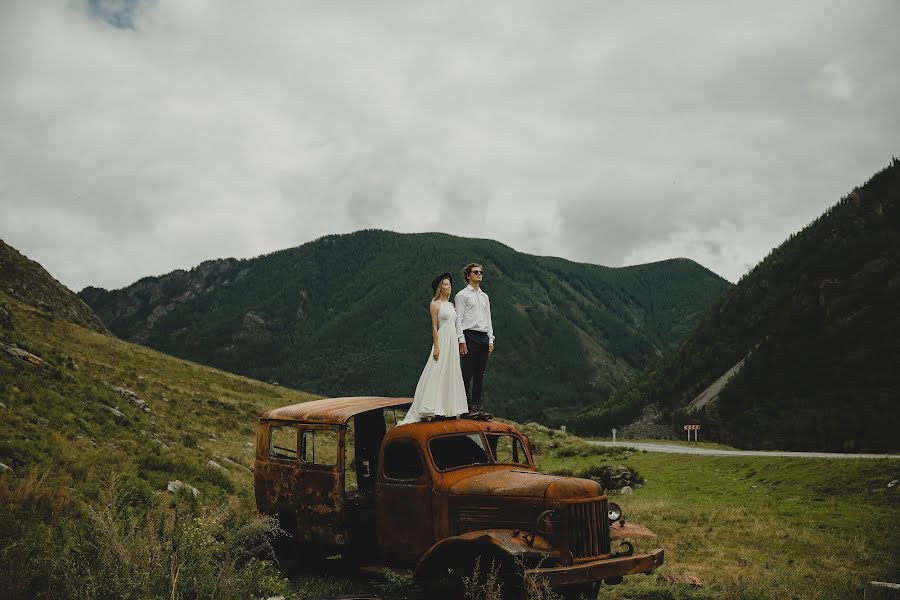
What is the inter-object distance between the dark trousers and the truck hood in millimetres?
2720

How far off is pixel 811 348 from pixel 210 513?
77.7 m

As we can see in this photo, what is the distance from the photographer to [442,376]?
874 centimetres

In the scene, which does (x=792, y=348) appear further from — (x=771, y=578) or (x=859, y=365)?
(x=771, y=578)

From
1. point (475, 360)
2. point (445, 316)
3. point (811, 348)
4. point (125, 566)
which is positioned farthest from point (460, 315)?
point (811, 348)

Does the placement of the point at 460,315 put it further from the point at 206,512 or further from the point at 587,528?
the point at 206,512

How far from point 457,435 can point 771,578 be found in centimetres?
547

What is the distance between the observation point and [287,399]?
43250mm

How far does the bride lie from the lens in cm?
851

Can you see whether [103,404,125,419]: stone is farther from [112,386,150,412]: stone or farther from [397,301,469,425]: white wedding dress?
[397,301,469,425]: white wedding dress

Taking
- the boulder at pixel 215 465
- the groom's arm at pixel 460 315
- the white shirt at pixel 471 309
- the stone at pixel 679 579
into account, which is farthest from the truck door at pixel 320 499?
the boulder at pixel 215 465

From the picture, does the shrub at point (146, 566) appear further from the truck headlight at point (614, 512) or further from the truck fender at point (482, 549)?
the truck headlight at point (614, 512)

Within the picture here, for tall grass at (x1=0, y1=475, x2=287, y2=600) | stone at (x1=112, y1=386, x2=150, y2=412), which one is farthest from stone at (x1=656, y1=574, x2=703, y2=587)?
stone at (x1=112, y1=386, x2=150, y2=412)

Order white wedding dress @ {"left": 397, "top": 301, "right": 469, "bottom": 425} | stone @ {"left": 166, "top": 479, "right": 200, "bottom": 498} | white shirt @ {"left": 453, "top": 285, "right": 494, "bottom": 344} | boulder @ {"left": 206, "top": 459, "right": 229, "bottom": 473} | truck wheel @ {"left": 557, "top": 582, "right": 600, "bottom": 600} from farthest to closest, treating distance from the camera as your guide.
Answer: boulder @ {"left": 206, "top": 459, "right": 229, "bottom": 473}, stone @ {"left": 166, "top": 479, "right": 200, "bottom": 498}, white shirt @ {"left": 453, "top": 285, "right": 494, "bottom": 344}, white wedding dress @ {"left": 397, "top": 301, "right": 469, "bottom": 425}, truck wheel @ {"left": 557, "top": 582, "right": 600, "bottom": 600}

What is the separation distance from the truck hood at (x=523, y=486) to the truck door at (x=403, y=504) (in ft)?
1.79
